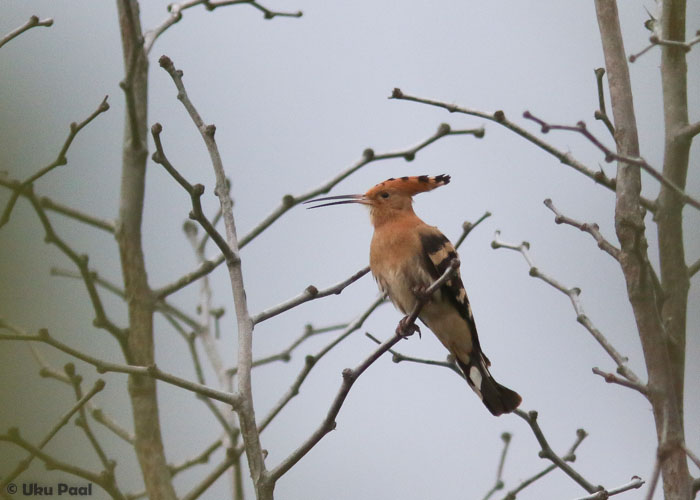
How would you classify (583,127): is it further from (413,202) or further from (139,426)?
(413,202)

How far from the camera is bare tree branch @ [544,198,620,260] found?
2525mm

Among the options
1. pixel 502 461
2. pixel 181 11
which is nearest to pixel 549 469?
pixel 502 461

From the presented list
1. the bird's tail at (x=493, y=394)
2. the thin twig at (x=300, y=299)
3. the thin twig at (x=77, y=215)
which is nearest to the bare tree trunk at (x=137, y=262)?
the thin twig at (x=77, y=215)

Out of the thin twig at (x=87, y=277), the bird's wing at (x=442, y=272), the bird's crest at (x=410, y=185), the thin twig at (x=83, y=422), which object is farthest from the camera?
the bird's crest at (x=410, y=185)

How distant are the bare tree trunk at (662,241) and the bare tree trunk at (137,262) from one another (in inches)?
56.9

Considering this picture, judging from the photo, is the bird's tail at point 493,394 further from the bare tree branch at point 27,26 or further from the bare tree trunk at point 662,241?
the bare tree branch at point 27,26

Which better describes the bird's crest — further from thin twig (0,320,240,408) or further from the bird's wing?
thin twig (0,320,240,408)

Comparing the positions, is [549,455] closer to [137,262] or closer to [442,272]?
[442,272]

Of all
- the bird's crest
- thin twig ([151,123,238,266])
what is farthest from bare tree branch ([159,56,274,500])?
the bird's crest

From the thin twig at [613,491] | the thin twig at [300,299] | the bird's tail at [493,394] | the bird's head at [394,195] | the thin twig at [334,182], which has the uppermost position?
the bird's head at [394,195]

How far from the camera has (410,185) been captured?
4348mm

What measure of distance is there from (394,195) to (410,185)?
0.08m

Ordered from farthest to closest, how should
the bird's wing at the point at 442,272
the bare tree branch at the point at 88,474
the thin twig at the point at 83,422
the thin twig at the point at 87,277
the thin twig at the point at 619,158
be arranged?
the bird's wing at the point at 442,272 < the thin twig at the point at 87,277 < the thin twig at the point at 83,422 < the bare tree branch at the point at 88,474 < the thin twig at the point at 619,158

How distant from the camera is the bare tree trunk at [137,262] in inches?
121
